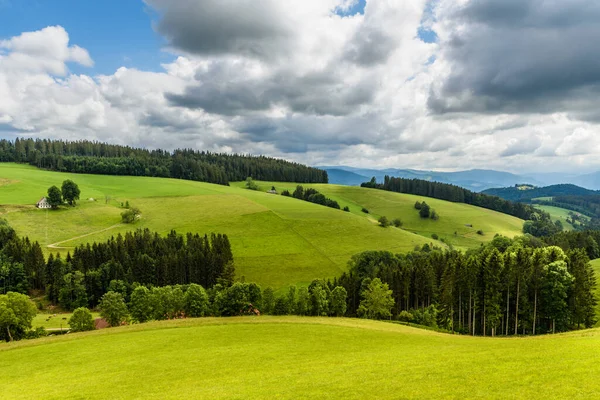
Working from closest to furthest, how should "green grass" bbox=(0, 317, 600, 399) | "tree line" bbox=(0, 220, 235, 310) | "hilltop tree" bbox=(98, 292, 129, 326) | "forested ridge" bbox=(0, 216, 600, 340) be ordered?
1. "green grass" bbox=(0, 317, 600, 399)
2. "forested ridge" bbox=(0, 216, 600, 340)
3. "hilltop tree" bbox=(98, 292, 129, 326)
4. "tree line" bbox=(0, 220, 235, 310)

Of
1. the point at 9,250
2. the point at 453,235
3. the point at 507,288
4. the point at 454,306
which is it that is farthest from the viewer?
the point at 453,235

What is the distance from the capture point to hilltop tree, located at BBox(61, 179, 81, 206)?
16838 cm

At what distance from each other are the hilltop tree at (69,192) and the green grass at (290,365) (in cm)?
14349

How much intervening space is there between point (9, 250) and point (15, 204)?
179ft

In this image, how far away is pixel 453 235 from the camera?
7608 inches

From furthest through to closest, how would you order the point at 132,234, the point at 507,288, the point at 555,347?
the point at 132,234 → the point at 507,288 → the point at 555,347

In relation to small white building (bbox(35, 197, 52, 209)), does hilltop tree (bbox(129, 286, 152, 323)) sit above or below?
below

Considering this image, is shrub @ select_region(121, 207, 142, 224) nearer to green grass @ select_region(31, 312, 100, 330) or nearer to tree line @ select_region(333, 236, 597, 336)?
green grass @ select_region(31, 312, 100, 330)

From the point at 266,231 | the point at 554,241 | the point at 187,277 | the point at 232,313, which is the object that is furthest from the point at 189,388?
the point at 554,241

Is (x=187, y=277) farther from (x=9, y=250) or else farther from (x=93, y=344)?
(x=93, y=344)

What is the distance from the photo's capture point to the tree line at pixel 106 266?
10706cm

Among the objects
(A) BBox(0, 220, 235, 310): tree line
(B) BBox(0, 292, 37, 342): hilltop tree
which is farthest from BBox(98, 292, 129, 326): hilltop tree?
(A) BBox(0, 220, 235, 310): tree line

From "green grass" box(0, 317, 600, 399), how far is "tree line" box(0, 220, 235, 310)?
65515mm

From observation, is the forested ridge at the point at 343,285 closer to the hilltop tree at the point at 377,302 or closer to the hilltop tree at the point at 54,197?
the hilltop tree at the point at 377,302
